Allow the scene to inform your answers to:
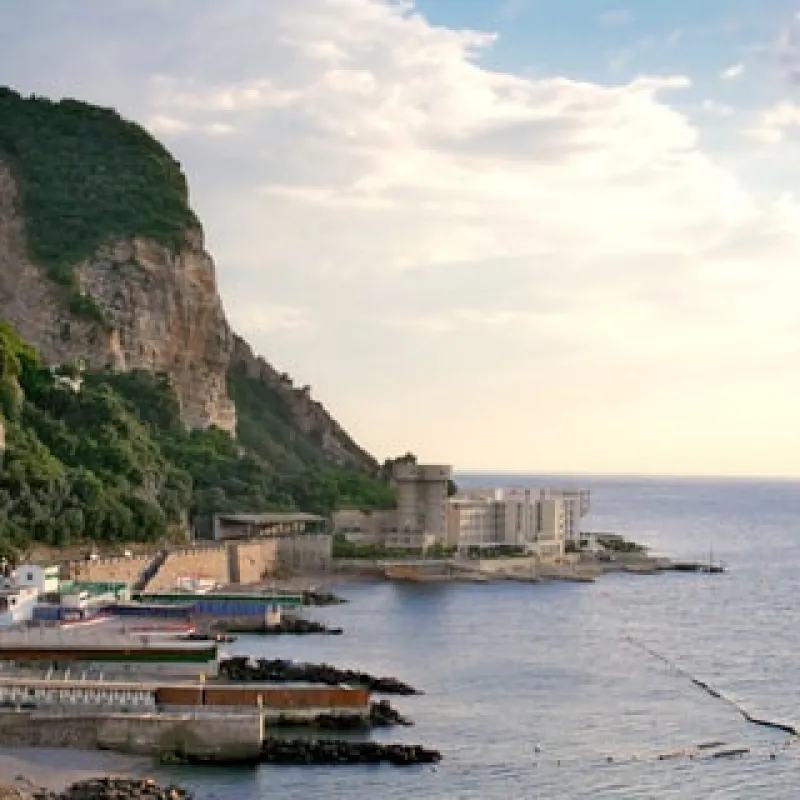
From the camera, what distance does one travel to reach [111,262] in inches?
5517

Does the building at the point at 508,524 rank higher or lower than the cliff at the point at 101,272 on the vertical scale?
lower

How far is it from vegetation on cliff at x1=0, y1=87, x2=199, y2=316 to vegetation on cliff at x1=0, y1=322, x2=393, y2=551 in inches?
584

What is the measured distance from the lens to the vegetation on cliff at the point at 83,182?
141m

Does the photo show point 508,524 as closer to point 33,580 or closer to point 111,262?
point 111,262

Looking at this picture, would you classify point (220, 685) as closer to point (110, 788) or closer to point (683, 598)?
point (110, 788)

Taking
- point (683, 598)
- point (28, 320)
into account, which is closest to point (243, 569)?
point (683, 598)

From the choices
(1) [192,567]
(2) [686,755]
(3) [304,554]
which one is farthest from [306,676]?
(3) [304,554]

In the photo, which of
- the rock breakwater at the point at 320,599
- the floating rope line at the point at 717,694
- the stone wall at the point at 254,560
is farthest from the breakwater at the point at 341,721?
the stone wall at the point at 254,560

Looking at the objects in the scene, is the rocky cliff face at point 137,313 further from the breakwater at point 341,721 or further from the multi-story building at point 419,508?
the breakwater at point 341,721

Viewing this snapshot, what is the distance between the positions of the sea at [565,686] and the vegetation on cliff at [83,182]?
165ft

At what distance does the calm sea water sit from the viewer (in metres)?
44.5

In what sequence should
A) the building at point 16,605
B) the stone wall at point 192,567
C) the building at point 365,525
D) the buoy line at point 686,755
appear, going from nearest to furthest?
the buoy line at point 686,755 < the building at point 16,605 < the stone wall at point 192,567 < the building at point 365,525

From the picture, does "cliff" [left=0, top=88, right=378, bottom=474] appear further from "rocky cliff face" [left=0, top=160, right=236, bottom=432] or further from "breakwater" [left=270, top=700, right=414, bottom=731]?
"breakwater" [left=270, top=700, right=414, bottom=731]

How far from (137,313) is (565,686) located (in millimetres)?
84308
